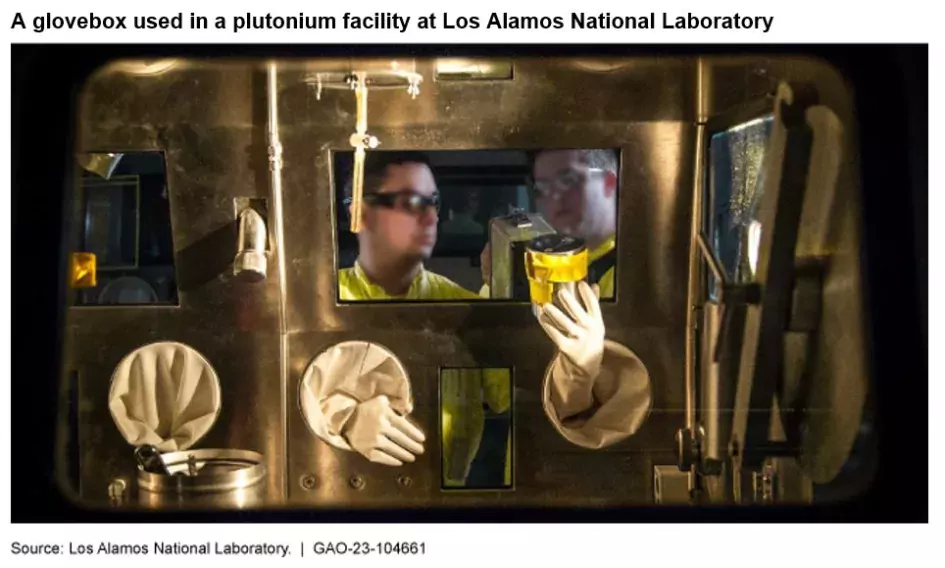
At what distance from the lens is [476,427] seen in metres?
1.66

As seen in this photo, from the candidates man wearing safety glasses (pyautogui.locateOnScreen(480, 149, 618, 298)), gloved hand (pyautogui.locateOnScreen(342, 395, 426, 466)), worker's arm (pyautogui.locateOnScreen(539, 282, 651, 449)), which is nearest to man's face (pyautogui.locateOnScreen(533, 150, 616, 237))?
man wearing safety glasses (pyautogui.locateOnScreen(480, 149, 618, 298))

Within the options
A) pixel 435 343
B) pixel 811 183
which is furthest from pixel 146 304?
pixel 811 183

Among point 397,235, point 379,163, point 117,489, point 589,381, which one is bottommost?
point 117,489

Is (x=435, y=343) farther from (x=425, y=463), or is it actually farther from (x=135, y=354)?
(x=135, y=354)

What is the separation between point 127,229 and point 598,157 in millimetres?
698

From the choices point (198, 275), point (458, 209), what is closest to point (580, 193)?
point (458, 209)

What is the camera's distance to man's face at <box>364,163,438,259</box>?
5.33 ft

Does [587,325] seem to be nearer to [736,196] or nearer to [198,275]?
[736,196]

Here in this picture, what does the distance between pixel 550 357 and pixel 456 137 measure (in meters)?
0.35

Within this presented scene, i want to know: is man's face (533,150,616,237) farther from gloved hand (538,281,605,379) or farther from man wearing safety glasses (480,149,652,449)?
gloved hand (538,281,605,379)

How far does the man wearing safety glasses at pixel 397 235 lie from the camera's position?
63.9 inches

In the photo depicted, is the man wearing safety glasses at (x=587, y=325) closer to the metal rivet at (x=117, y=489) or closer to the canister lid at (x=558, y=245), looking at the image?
the canister lid at (x=558, y=245)

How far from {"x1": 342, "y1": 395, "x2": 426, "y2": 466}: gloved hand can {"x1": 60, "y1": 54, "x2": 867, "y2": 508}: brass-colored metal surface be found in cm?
2

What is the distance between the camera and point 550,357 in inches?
64.9
